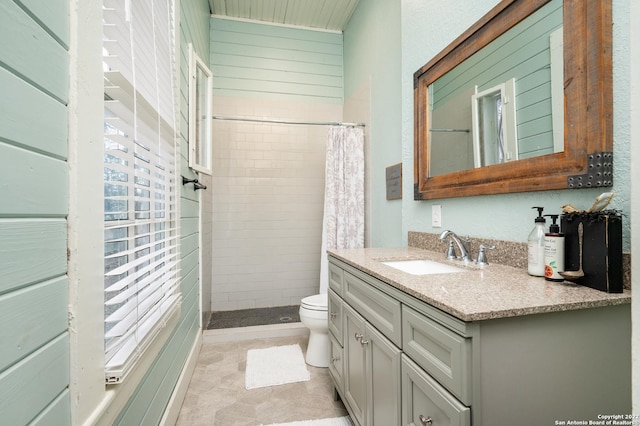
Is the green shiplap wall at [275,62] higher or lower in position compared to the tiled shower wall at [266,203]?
higher

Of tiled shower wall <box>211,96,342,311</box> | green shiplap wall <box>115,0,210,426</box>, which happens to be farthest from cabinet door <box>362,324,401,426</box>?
tiled shower wall <box>211,96,342,311</box>

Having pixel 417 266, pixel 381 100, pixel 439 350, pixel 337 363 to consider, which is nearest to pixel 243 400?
pixel 337 363

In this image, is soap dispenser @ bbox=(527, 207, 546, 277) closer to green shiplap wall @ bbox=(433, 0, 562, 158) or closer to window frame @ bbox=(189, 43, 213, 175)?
green shiplap wall @ bbox=(433, 0, 562, 158)

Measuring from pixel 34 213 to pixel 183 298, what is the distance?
54.0 inches

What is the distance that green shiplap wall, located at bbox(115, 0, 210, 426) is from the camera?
46.8 inches

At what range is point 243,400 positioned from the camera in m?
1.76

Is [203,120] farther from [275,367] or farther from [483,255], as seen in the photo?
[483,255]

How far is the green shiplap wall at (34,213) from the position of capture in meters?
0.52

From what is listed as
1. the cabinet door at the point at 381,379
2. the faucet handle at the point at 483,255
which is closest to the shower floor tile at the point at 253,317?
the cabinet door at the point at 381,379

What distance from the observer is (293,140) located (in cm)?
327

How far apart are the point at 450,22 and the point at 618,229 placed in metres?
1.30

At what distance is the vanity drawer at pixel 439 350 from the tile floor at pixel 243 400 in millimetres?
1029

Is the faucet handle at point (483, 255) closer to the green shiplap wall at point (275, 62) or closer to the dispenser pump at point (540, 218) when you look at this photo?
the dispenser pump at point (540, 218)

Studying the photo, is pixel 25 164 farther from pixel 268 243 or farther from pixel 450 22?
pixel 268 243
